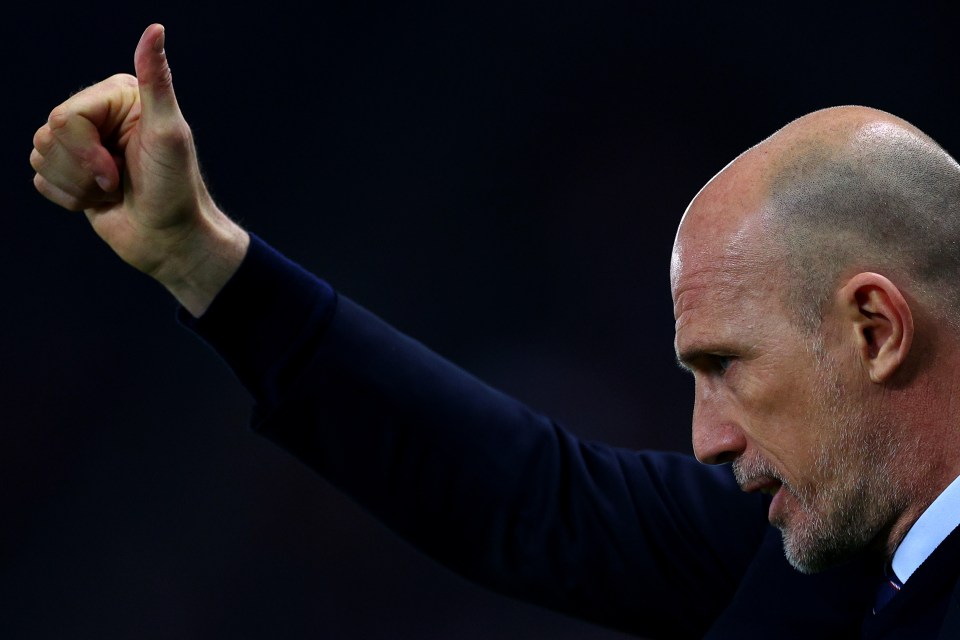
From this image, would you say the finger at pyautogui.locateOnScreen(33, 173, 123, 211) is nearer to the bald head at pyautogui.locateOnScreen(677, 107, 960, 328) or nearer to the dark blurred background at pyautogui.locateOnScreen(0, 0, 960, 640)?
the bald head at pyautogui.locateOnScreen(677, 107, 960, 328)

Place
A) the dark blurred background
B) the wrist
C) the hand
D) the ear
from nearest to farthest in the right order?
1. the ear
2. the hand
3. the wrist
4. the dark blurred background

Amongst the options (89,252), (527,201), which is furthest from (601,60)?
(89,252)

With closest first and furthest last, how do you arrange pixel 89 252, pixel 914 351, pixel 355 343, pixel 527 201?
1. pixel 914 351
2. pixel 355 343
3. pixel 89 252
4. pixel 527 201

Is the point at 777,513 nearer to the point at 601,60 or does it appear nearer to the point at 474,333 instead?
the point at 474,333

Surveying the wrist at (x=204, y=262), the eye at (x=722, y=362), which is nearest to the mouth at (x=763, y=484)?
the eye at (x=722, y=362)

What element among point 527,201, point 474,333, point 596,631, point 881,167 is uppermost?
point 881,167

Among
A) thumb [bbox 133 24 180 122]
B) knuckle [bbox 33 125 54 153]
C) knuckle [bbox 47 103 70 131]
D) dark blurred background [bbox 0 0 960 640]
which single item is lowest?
dark blurred background [bbox 0 0 960 640]

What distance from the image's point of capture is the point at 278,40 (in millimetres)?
2373

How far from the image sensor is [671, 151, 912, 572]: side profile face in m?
1.00

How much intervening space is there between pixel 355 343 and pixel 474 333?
113cm

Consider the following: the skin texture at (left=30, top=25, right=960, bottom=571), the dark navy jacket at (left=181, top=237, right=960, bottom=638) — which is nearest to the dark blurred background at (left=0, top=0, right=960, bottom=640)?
the dark navy jacket at (left=181, top=237, right=960, bottom=638)

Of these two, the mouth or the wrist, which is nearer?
the mouth

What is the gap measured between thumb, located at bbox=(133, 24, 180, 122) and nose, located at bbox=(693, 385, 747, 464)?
0.57m

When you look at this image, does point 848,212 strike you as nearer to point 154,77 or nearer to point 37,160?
point 154,77
